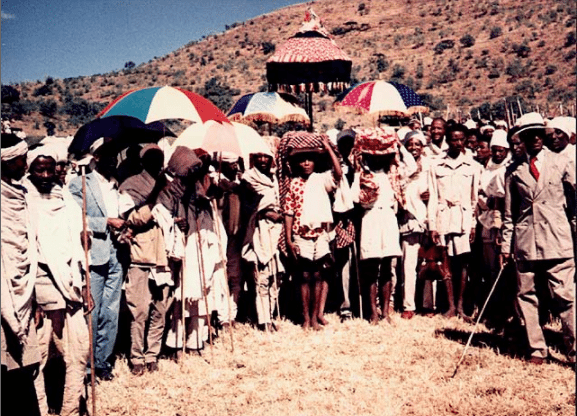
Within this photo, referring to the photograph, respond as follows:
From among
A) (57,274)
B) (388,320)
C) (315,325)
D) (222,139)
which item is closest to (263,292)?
(315,325)

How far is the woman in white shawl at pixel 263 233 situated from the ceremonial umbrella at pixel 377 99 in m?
2.66

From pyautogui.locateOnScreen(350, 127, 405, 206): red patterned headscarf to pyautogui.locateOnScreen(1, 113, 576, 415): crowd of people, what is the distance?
18mm

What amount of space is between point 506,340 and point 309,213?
281 cm

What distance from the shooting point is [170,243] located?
5496 millimetres

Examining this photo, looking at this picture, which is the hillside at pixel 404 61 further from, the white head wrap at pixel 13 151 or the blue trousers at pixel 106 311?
the white head wrap at pixel 13 151

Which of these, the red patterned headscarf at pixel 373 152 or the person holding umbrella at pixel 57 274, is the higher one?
the red patterned headscarf at pixel 373 152

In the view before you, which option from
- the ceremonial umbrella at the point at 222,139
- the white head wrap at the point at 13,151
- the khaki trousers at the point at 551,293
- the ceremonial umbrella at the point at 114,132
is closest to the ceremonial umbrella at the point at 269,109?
the ceremonial umbrella at the point at 222,139

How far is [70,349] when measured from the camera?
4211 millimetres

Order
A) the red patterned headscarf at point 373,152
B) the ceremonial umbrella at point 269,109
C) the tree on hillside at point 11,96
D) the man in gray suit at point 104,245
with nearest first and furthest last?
the man in gray suit at point 104,245 → the red patterned headscarf at point 373,152 → the ceremonial umbrella at point 269,109 → the tree on hillside at point 11,96

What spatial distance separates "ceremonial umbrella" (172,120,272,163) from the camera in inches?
233

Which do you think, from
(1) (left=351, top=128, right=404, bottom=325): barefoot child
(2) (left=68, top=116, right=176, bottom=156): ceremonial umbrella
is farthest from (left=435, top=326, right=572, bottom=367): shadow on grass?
(2) (left=68, top=116, right=176, bottom=156): ceremonial umbrella

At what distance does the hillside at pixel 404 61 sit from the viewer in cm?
3141

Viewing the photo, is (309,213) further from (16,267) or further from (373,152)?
(16,267)

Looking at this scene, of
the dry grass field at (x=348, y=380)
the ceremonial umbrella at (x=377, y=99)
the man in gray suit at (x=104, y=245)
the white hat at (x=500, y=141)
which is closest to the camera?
the dry grass field at (x=348, y=380)
